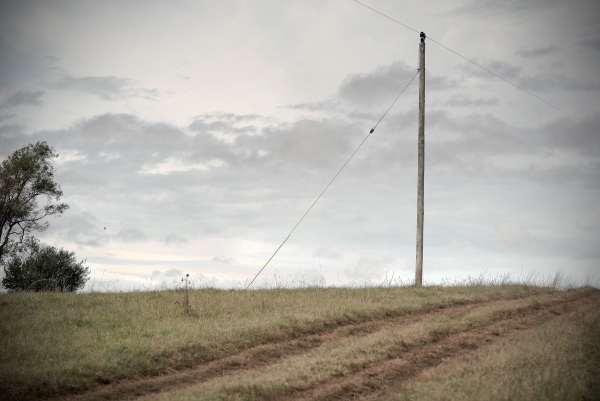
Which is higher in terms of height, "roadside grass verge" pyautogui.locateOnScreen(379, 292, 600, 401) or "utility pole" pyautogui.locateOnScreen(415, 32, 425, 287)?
"utility pole" pyautogui.locateOnScreen(415, 32, 425, 287)

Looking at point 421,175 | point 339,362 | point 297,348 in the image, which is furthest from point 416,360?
point 421,175

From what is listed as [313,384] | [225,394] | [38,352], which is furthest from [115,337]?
[313,384]

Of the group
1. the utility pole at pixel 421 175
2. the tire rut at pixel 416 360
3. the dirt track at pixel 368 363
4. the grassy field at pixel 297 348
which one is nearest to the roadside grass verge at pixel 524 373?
the grassy field at pixel 297 348

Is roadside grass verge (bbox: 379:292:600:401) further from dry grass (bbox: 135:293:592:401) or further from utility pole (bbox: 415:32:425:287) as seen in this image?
utility pole (bbox: 415:32:425:287)

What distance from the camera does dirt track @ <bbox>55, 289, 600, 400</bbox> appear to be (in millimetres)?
9305

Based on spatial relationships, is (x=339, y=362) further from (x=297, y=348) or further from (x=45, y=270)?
(x=45, y=270)

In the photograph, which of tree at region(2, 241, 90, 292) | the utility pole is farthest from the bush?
the utility pole

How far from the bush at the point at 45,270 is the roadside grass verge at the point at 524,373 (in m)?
25.1

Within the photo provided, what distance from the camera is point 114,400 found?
30.1 feet

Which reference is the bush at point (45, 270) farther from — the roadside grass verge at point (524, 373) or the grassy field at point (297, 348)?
the roadside grass verge at point (524, 373)

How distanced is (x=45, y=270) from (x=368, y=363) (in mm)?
26077

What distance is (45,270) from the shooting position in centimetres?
2972

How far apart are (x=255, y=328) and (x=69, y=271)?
74.0 feet

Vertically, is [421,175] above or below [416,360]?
above
